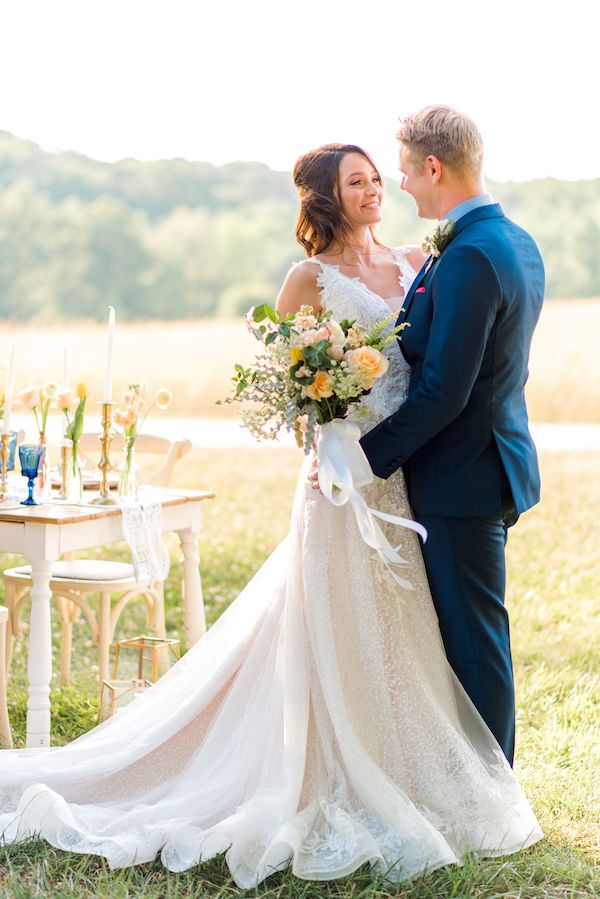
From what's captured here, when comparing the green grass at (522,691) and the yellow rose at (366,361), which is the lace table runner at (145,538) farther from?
the yellow rose at (366,361)

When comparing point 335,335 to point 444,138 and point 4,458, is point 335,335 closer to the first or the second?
point 444,138

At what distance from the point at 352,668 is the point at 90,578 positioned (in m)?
1.82

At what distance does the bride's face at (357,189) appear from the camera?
346cm

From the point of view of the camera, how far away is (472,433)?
2932mm

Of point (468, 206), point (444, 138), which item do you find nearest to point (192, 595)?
point (468, 206)

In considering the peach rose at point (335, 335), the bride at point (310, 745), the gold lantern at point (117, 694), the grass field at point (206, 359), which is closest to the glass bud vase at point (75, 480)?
the gold lantern at point (117, 694)

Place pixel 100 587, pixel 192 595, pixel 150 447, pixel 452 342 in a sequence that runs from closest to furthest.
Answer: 1. pixel 452 342
2. pixel 100 587
3. pixel 192 595
4. pixel 150 447

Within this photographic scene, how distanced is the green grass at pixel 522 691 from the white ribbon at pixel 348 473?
0.87 meters

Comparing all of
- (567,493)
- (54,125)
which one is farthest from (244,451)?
(54,125)

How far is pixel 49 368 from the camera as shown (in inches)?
606

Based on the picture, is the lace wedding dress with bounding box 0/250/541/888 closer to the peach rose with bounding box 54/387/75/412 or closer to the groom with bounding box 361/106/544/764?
the groom with bounding box 361/106/544/764

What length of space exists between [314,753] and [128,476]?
1.64m

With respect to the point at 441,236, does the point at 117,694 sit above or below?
below

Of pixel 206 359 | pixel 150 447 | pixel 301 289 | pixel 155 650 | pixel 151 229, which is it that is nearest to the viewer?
pixel 301 289
